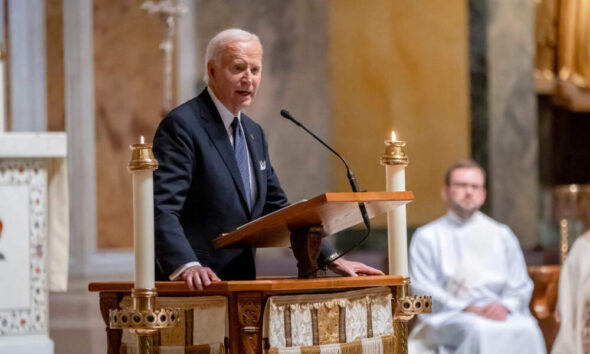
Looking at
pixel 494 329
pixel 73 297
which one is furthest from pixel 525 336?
pixel 73 297

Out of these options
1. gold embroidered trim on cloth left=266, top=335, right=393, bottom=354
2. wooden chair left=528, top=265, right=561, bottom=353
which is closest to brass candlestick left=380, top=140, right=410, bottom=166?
gold embroidered trim on cloth left=266, top=335, right=393, bottom=354

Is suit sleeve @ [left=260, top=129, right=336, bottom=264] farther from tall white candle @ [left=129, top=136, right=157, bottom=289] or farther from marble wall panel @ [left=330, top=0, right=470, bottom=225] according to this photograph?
marble wall panel @ [left=330, top=0, right=470, bottom=225]

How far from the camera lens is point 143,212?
2.81m

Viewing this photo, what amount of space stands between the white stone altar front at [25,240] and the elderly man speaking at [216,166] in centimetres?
165

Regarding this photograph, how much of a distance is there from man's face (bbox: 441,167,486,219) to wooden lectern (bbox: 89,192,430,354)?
12.9 ft

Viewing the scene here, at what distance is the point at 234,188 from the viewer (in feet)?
10.5

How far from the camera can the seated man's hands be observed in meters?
6.60

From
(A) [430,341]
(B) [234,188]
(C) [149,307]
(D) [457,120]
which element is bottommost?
(A) [430,341]

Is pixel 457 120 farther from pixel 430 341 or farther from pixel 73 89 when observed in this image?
pixel 73 89

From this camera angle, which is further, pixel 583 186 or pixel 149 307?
pixel 583 186

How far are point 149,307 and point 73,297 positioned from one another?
4399 millimetres

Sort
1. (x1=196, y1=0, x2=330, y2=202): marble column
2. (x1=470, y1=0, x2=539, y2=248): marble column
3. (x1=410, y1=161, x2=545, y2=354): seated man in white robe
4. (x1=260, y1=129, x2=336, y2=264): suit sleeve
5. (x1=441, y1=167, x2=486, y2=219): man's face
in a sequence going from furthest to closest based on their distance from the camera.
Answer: (x1=470, y1=0, x2=539, y2=248): marble column < (x1=196, y1=0, x2=330, y2=202): marble column < (x1=441, y1=167, x2=486, y2=219): man's face < (x1=410, y1=161, x2=545, y2=354): seated man in white robe < (x1=260, y1=129, x2=336, y2=264): suit sleeve

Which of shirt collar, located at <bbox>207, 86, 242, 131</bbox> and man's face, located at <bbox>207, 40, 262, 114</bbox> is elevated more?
man's face, located at <bbox>207, 40, 262, 114</bbox>

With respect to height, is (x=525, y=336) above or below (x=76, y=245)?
below
